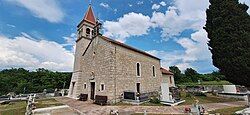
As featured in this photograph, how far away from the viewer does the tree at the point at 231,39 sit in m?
16.8

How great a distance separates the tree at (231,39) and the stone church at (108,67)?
9588 millimetres

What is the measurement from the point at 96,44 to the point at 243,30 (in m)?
18.0

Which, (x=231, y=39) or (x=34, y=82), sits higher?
(x=231, y=39)

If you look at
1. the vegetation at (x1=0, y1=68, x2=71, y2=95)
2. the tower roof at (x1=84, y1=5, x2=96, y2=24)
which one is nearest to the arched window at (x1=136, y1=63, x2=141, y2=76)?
the tower roof at (x1=84, y1=5, x2=96, y2=24)

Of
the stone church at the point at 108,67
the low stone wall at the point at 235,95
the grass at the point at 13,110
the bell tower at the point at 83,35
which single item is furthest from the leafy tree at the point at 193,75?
the grass at the point at 13,110

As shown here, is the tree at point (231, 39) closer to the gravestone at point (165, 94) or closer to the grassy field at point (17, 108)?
the gravestone at point (165, 94)

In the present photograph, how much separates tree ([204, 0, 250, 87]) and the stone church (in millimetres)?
9588

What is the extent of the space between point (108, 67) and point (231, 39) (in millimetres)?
14248

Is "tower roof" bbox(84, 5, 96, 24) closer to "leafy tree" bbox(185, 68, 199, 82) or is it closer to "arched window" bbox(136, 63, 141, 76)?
"arched window" bbox(136, 63, 141, 76)

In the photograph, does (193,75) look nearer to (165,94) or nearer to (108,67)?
(165,94)

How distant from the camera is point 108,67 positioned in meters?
19.6

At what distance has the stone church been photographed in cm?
1942

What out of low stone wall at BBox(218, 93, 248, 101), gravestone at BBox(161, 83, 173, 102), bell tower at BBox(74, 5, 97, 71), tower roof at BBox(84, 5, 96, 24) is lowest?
low stone wall at BBox(218, 93, 248, 101)

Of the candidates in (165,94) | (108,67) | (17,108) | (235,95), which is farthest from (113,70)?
(235,95)
